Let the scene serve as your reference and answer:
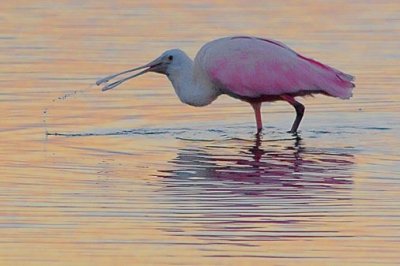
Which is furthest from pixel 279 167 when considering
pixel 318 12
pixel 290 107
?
pixel 318 12

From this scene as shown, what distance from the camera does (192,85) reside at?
47.4ft

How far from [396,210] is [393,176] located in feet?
4.36

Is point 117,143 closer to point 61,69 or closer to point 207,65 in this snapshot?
point 207,65

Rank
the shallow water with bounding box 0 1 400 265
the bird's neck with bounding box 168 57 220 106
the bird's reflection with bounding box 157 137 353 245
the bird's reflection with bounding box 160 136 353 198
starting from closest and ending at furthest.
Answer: the shallow water with bounding box 0 1 400 265 < the bird's reflection with bounding box 157 137 353 245 < the bird's reflection with bounding box 160 136 353 198 < the bird's neck with bounding box 168 57 220 106

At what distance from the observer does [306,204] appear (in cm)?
1030

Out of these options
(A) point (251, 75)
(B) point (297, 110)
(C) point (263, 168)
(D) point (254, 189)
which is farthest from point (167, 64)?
(D) point (254, 189)

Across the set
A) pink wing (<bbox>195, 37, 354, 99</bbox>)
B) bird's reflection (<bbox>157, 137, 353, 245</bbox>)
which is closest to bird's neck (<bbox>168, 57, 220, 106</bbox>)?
pink wing (<bbox>195, 37, 354, 99</bbox>)

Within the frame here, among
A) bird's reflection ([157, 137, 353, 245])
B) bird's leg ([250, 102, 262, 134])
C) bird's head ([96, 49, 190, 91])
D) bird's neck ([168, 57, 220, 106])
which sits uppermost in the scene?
bird's head ([96, 49, 190, 91])

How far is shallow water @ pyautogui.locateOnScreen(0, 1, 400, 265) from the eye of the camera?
909 centimetres

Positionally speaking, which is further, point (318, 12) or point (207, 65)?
point (318, 12)

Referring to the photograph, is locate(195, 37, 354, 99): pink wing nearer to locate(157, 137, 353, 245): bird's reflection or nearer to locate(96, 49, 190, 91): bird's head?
locate(96, 49, 190, 91): bird's head

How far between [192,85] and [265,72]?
64 centimetres

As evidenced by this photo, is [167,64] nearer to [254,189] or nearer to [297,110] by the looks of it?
[297,110]

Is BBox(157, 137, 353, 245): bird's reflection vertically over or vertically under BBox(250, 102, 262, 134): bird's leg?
under
